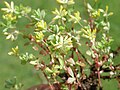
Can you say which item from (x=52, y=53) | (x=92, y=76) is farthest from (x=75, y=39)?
(x=92, y=76)

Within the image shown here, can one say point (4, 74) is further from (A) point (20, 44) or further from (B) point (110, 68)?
(B) point (110, 68)

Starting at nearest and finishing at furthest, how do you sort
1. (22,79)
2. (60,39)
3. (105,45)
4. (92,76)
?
(60,39), (105,45), (92,76), (22,79)

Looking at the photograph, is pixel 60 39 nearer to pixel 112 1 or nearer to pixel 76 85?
pixel 76 85

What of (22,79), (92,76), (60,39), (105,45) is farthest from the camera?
(22,79)

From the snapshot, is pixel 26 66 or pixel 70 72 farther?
pixel 26 66

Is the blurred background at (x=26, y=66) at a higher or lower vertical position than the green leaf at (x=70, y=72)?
higher

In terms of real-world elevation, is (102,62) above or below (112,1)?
below

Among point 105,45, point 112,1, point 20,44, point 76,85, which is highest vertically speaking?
point 112,1

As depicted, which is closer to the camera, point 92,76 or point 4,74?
point 92,76

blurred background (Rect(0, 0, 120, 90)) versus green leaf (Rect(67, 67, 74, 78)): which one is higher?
blurred background (Rect(0, 0, 120, 90))

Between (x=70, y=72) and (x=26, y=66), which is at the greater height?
(x=26, y=66)

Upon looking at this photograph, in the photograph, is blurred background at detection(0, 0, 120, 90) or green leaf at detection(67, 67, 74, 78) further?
blurred background at detection(0, 0, 120, 90)
